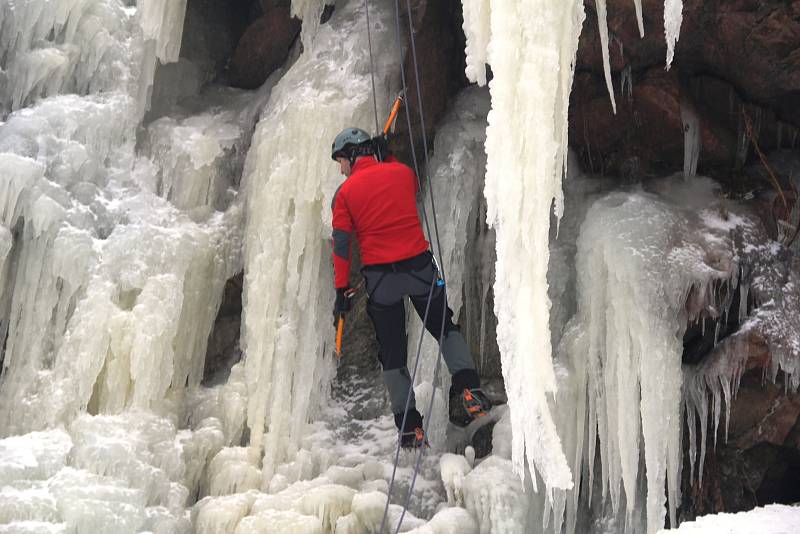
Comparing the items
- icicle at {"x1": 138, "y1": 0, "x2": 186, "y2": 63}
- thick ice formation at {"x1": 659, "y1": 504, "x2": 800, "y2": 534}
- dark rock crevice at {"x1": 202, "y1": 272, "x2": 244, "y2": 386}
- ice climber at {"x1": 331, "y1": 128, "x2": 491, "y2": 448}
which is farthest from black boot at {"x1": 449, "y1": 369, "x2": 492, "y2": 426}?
icicle at {"x1": 138, "y1": 0, "x2": 186, "y2": 63}

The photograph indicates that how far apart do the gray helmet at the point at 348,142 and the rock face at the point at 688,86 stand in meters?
1.62

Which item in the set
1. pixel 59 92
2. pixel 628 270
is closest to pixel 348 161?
pixel 628 270

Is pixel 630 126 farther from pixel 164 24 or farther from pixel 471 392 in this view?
pixel 164 24

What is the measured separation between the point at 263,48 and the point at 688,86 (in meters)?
3.09

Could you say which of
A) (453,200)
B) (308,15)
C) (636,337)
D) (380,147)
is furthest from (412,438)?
(308,15)

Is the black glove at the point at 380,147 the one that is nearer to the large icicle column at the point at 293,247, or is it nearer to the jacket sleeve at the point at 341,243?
the jacket sleeve at the point at 341,243

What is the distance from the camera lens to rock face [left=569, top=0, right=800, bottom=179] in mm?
5594

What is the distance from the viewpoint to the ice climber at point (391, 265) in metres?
4.89

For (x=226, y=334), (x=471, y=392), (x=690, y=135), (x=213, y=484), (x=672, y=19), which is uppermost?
(x=672, y=19)

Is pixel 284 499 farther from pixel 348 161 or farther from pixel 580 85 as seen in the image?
pixel 580 85

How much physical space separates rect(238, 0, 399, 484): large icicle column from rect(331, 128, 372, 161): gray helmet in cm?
62

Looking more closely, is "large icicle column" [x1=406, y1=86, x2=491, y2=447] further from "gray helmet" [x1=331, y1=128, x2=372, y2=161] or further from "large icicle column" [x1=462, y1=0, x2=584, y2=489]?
"large icicle column" [x1=462, y1=0, x2=584, y2=489]

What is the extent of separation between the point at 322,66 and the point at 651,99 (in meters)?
2.14

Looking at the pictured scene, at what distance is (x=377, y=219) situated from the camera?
4930mm
